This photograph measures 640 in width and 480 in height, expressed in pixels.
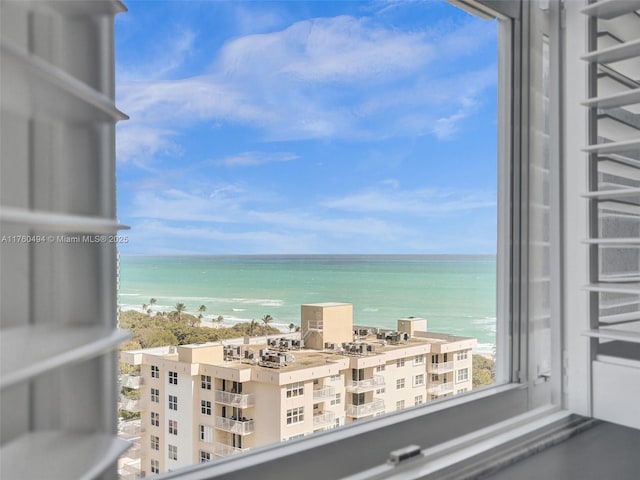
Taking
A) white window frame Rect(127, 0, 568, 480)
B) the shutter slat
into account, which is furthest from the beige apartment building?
the shutter slat

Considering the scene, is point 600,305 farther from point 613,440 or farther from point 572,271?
point 613,440

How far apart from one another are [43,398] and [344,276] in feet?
1.92

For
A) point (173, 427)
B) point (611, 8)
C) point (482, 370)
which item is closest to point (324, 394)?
point (173, 427)

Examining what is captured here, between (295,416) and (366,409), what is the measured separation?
0.55 feet

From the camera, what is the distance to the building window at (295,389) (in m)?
0.89

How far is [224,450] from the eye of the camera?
804 millimetres

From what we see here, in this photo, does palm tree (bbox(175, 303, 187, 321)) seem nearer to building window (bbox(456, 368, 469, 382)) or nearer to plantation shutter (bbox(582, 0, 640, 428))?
building window (bbox(456, 368, 469, 382))

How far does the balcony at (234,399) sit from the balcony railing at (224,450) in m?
0.06

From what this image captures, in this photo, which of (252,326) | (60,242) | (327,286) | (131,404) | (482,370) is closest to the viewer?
(60,242)

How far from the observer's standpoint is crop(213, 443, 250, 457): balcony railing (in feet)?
2.61

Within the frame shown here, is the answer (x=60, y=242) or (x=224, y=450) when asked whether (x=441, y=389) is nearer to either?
(x=224, y=450)

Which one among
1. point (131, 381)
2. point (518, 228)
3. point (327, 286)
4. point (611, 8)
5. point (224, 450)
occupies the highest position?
point (611, 8)

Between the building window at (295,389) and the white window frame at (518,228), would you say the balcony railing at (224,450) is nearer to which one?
the building window at (295,389)

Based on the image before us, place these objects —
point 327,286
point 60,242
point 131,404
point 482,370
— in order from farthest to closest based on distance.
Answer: point 482,370, point 327,286, point 131,404, point 60,242
